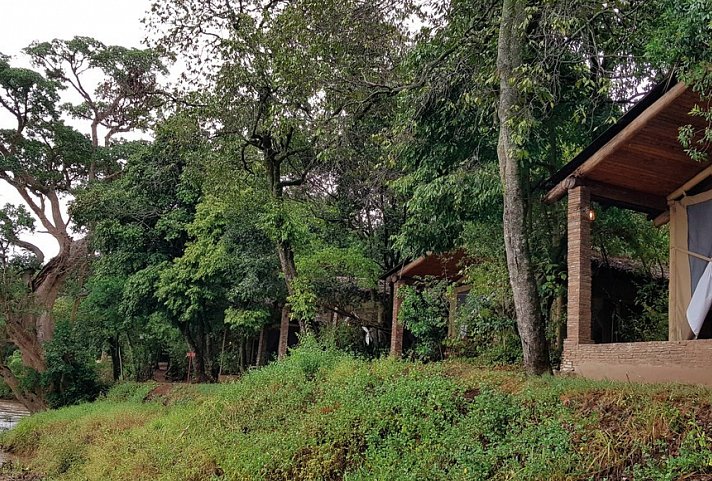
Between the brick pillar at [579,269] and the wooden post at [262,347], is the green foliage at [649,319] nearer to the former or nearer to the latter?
the brick pillar at [579,269]

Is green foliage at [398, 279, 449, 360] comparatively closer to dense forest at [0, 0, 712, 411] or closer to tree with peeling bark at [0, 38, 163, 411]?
dense forest at [0, 0, 712, 411]

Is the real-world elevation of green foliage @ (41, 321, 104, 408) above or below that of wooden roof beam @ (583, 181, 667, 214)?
below

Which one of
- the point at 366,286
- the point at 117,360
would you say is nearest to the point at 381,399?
the point at 366,286

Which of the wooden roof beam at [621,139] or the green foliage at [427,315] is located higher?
the wooden roof beam at [621,139]

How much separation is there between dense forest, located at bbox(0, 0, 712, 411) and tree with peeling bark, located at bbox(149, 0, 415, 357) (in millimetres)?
59

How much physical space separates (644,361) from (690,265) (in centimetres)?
225

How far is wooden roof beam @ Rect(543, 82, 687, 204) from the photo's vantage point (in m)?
7.51

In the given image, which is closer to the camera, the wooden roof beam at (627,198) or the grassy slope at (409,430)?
the grassy slope at (409,430)

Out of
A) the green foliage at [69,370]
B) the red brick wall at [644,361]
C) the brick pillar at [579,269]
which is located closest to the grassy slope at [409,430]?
the red brick wall at [644,361]

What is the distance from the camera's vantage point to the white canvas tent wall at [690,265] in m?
8.92

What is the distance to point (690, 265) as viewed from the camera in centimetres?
933

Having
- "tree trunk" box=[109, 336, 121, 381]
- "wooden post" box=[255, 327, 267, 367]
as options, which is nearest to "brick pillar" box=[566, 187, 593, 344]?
"wooden post" box=[255, 327, 267, 367]

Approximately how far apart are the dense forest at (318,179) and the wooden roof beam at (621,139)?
0.28m

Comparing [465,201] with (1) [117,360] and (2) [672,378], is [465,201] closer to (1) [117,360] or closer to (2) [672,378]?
(2) [672,378]
